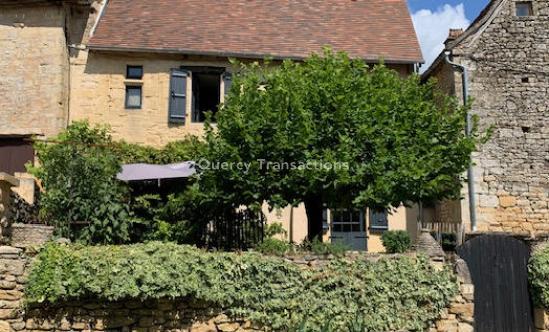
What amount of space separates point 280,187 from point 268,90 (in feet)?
6.01

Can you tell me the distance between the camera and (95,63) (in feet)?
45.1

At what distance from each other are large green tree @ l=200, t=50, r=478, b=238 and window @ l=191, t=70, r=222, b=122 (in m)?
4.66

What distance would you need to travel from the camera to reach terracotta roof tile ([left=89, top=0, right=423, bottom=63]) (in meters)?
14.0

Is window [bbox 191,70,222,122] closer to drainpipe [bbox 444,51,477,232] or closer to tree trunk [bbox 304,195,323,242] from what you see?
tree trunk [bbox 304,195,323,242]

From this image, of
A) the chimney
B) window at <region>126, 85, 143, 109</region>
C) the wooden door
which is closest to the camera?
the wooden door

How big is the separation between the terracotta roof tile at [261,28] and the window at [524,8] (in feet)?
8.83

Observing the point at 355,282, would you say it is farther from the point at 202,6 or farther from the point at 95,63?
the point at 202,6

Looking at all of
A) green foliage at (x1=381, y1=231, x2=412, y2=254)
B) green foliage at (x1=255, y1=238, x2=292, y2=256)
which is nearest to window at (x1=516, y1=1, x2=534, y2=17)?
green foliage at (x1=381, y1=231, x2=412, y2=254)

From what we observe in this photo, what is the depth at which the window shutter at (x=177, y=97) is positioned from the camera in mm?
13664

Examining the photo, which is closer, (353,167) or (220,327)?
(220,327)

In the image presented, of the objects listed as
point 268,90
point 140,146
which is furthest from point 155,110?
point 268,90

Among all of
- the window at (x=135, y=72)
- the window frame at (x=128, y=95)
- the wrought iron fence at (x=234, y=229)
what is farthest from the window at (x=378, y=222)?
the window at (x=135, y=72)

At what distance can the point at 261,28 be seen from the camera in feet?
49.2

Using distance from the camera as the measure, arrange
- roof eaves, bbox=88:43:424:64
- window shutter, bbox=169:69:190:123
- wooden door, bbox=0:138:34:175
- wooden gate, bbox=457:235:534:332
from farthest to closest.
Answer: window shutter, bbox=169:69:190:123 < roof eaves, bbox=88:43:424:64 < wooden door, bbox=0:138:34:175 < wooden gate, bbox=457:235:534:332
